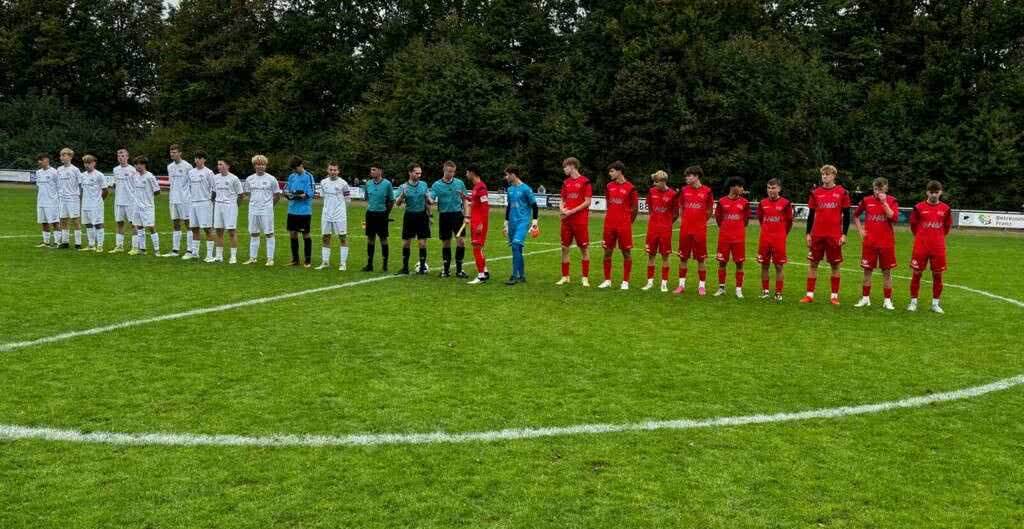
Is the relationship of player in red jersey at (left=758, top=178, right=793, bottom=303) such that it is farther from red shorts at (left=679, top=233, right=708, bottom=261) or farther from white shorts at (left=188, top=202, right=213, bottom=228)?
white shorts at (left=188, top=202, right=213, bottom=228)

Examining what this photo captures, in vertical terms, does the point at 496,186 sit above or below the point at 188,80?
below

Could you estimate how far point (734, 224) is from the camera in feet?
45.8

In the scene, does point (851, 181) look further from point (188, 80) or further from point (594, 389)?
point (188, 80)

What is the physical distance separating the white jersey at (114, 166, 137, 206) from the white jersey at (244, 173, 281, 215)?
319 centimetres

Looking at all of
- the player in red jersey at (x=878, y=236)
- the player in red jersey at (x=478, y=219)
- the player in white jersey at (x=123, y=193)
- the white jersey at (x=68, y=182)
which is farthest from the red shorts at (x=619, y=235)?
the white jersey at (x=68, y=182)

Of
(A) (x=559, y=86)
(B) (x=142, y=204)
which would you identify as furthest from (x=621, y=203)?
(A) (x=559, y=86)

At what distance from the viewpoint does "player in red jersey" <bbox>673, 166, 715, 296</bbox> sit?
14086 millimetres

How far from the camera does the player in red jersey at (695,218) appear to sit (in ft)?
46.2

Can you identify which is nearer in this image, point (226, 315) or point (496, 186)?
point (226, 315)

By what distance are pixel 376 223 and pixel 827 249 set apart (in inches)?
311

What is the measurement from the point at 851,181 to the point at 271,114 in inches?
1510

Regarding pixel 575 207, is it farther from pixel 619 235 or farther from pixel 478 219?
pixel 478 219

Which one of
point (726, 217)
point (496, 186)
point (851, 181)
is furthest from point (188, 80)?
point (726, 217)

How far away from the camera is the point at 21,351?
873 cm
